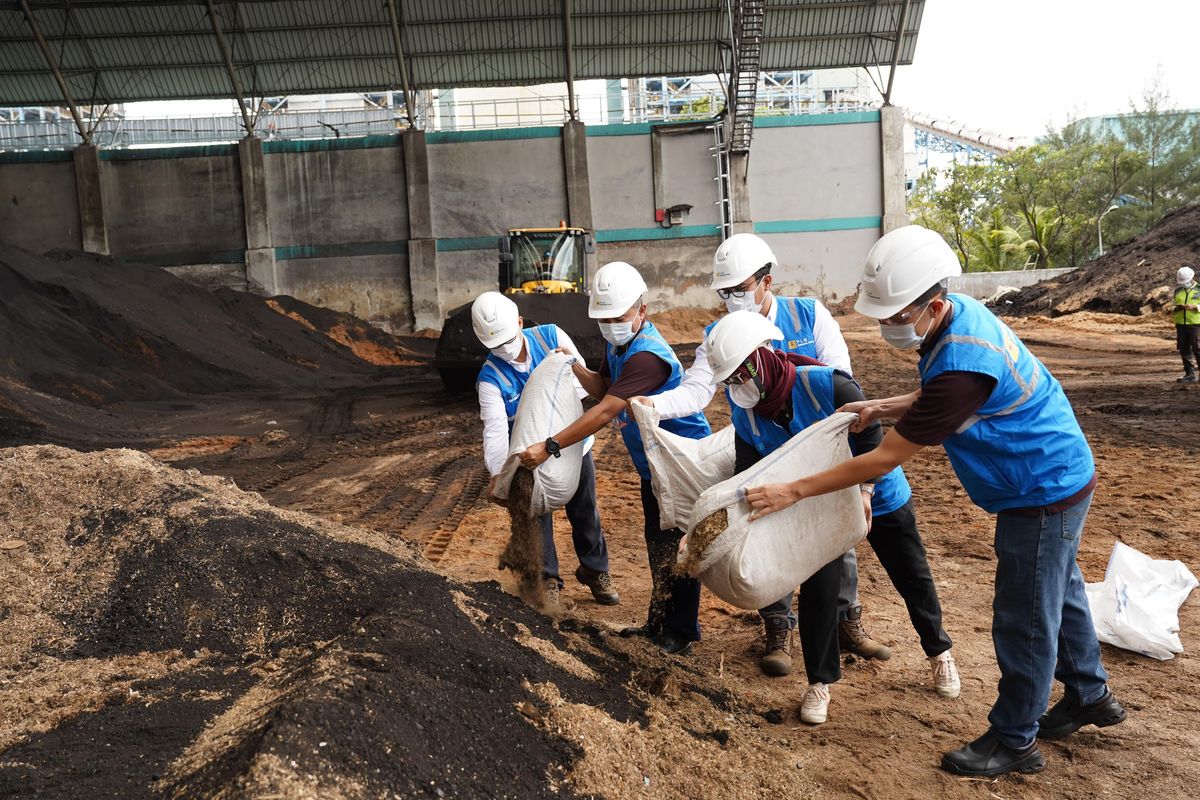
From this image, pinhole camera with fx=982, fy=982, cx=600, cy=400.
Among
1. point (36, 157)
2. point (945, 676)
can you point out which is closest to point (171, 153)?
point (36, 157)

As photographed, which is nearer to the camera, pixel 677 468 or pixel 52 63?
pixel 677 468

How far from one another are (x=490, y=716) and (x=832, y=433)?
1543mm

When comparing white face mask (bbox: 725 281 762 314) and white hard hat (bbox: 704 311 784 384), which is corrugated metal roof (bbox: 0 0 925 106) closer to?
white face mask (bbox: 725 281 762 314)

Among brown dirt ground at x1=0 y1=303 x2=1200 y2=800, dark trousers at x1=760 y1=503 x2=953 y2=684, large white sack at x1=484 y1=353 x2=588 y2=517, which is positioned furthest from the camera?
large white sack at x1=484 y1=353 x2=588 y2=517

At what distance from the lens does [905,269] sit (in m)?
3.15

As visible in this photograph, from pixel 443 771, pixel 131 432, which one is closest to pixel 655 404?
pixel 443 771

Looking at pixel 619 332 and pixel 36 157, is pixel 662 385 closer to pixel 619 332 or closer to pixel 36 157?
pixel 619 332

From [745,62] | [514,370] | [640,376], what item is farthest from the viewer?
[745,62]

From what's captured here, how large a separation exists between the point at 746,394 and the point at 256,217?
22.9m

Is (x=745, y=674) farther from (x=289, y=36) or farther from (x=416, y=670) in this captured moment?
(x=289, y=36)

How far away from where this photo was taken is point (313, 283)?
24.6 m

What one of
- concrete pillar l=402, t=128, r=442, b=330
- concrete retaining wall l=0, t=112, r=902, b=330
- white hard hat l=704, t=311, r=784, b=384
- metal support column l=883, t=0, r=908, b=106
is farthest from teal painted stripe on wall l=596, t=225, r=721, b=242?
white hard hat l=704, t=311, r=784, b=384

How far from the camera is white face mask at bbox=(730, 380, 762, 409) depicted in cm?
376

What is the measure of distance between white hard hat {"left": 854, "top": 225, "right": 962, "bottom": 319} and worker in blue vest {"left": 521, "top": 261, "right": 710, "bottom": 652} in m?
1.29
